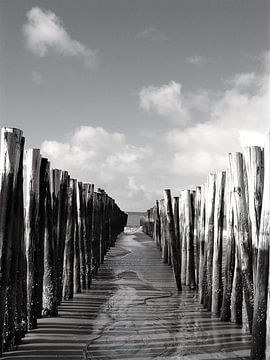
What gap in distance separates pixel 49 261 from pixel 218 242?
234 cm

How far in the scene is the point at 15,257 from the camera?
4.23m

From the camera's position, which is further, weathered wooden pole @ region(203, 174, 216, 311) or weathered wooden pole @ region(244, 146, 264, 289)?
weathered wooden pole @ region(203, 174, 216, 311)

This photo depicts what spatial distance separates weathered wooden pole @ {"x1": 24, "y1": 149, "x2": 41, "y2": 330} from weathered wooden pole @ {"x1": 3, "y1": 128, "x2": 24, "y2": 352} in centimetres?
75

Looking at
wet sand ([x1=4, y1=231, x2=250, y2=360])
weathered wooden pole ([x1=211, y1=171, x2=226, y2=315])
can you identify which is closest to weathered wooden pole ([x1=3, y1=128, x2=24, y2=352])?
wet sand ([x1=4, y1=231, x2=250, y2=360])

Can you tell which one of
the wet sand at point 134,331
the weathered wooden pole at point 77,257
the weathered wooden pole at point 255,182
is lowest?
the wet sand at point 134,331

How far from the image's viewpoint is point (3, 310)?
13.0 feet

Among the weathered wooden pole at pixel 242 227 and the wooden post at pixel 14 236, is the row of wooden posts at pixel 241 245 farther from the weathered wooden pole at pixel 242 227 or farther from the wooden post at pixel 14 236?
the wooden post at pixel 14 236

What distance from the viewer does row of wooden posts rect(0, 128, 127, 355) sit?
4.12m

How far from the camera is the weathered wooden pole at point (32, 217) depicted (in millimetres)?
5160

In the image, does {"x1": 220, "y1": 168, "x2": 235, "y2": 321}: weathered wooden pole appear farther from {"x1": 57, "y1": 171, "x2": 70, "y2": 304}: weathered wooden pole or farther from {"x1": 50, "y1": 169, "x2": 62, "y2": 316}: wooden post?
{"x1": 57, "y1": 171, "x2": 70, "y2": 304}: weathered wooden pole

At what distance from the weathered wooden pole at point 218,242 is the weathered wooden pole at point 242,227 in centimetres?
99

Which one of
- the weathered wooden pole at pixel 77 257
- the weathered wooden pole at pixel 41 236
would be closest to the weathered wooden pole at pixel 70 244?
the weathered wooden pole at pixel 77 257

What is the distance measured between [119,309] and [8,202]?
287 centimetres

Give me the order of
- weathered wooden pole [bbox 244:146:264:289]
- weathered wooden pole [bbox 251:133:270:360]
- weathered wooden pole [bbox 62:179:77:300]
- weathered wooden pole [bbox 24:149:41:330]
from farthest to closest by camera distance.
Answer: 1. weathered wooden pole [bbox 62:179:77:300]
2. weathered wooden pole [bbox 24:149:41:330]
3. weathered wooden pole [bbox 244:146:264:289]
4. weathered wooden pole [bbox 251:133:270:360]
